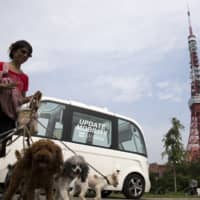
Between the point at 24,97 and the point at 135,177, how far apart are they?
584 centimetres

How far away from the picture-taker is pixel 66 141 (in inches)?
333

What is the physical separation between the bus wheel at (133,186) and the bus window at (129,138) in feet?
2.41

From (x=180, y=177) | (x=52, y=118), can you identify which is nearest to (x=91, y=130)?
(x=52, y=118)

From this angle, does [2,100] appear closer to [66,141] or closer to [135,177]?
[66,141]

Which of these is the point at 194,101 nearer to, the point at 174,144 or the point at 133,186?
the point at 174,144

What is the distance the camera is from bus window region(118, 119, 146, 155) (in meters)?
9.60

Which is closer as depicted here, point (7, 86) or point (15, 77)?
point (7, 86)

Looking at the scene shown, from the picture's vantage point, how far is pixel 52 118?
27.8ft

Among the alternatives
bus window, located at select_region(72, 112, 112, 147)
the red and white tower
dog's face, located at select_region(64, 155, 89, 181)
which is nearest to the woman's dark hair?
dog's face, located at select_region(64, 155, 89, 181)

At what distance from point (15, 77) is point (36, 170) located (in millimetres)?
1079

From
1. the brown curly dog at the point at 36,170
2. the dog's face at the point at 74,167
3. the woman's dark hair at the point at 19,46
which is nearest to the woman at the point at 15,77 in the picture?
the woman's dark hair at the point at 19,46

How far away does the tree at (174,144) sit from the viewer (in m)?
31.4

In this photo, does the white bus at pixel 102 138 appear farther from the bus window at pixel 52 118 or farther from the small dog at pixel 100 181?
the small dog at pixel 100 181

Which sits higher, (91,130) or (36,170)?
(91,130)
